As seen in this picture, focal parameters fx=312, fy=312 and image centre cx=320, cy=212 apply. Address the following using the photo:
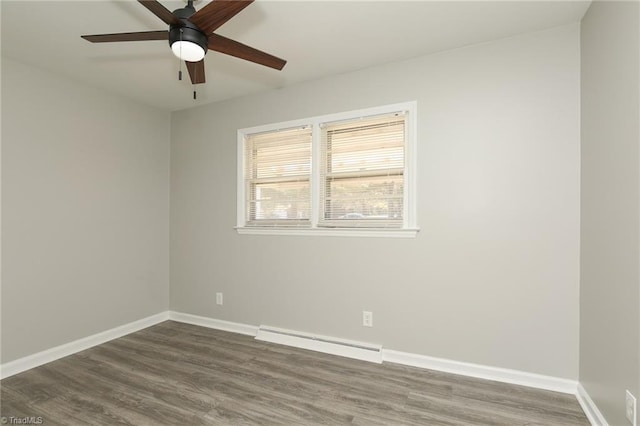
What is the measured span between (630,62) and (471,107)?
3.26 ft

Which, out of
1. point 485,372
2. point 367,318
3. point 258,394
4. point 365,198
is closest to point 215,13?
point 365,198

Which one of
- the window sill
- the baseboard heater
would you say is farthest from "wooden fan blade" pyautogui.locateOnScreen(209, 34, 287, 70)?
the baseboard heater

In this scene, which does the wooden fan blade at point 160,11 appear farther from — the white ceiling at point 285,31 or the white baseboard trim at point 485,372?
the white baseboard trim at point 485,372

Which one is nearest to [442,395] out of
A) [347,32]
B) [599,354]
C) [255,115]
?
[599,354]

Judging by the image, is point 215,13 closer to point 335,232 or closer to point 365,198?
point 365,198

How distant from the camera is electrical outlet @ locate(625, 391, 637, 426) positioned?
1451 mm

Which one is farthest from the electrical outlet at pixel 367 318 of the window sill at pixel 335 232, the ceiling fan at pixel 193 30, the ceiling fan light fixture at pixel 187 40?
the ceiling fan light fixture at pixel 187 40

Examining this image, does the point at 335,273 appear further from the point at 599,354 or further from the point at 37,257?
the point at 37,257

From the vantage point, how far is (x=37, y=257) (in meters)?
2.71

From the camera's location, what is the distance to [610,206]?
5.59 ft

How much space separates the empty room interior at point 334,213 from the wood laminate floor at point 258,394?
2 centimetres

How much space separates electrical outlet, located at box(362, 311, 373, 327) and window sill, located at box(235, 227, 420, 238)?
2.29 ft

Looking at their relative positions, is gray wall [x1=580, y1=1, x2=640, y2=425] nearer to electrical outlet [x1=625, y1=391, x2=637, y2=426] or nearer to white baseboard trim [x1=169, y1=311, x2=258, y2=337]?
electrical outlet [x1=625, y1=391, x2=637, y2=426]

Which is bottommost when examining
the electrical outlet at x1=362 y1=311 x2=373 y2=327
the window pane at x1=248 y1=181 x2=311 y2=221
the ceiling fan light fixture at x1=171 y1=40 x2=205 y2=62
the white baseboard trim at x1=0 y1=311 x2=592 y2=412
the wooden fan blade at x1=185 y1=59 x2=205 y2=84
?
the white baseboard trim at x1=0 y1=311 x2=592 y2=412
